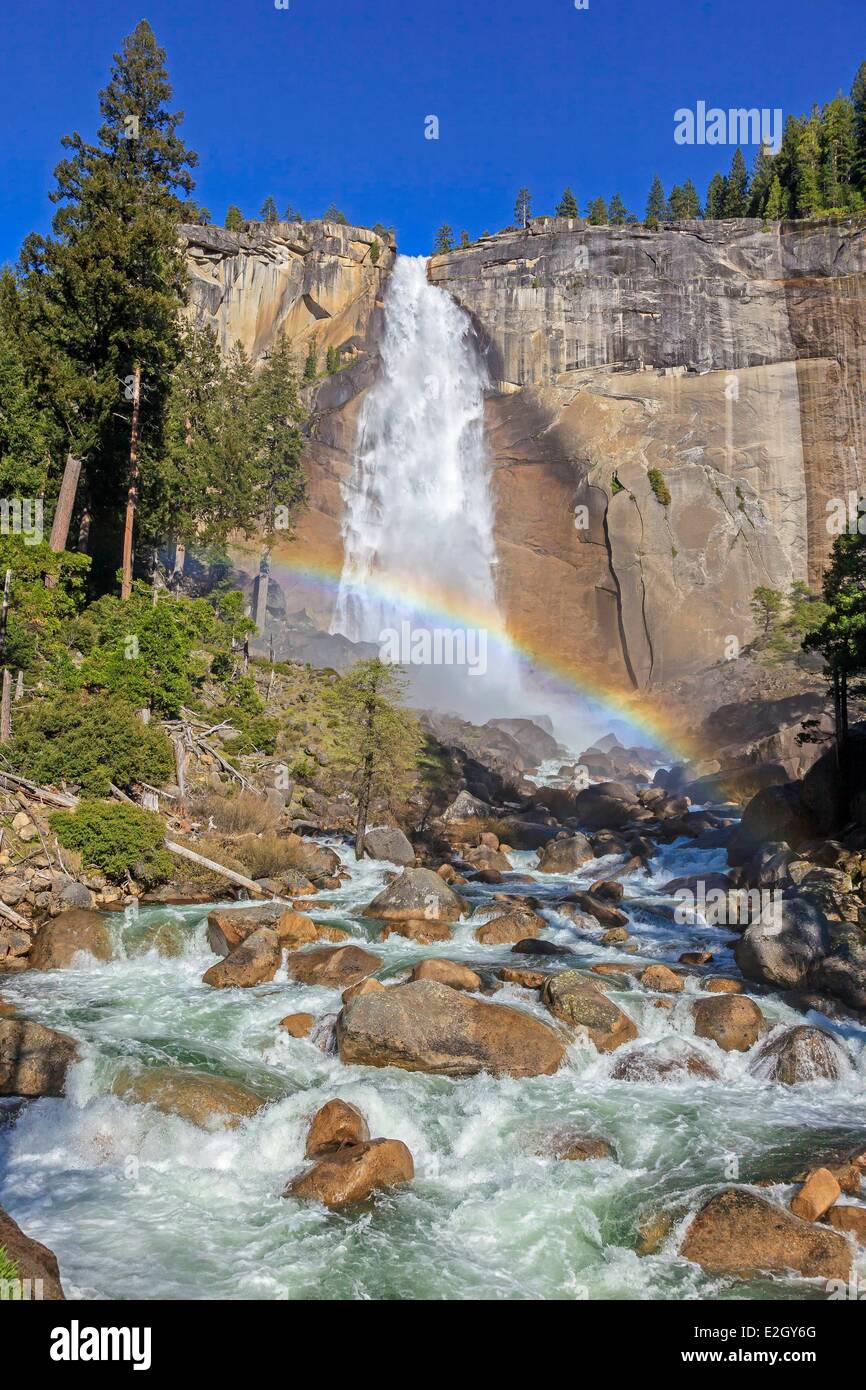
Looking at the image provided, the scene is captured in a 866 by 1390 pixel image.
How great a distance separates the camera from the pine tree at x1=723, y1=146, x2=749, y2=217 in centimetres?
7356

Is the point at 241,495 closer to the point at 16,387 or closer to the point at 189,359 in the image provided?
the point at 189,359

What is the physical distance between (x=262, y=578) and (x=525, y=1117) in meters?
42.0

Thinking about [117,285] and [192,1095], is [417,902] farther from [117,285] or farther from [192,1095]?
[117,285]

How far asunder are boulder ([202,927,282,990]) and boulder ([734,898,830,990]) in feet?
31.2

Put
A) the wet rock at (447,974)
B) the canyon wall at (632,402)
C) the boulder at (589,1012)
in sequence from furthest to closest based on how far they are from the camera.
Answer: the canyon wall at (632,402)
the wet rock at (447,974)
the boulder at (589,1012)

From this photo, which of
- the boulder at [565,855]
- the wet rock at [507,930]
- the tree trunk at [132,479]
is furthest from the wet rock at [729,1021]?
the tree trunk at [132,479]

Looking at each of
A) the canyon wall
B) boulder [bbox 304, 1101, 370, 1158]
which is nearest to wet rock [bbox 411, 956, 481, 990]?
boulder [bbox 304, 1101, 370, 1158]

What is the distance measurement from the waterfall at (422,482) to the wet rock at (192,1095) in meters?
53.8

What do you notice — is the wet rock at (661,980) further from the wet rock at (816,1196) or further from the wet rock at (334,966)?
the wet rock at (816,1196)

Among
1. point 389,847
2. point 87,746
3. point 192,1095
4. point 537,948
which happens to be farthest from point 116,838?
point 192,1095

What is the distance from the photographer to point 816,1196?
10.0 meters

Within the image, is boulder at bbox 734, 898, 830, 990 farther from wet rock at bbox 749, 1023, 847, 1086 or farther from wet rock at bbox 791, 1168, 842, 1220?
wet rock at bbox 791, 1168, 842, 1220

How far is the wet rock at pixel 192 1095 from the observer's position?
11.6m

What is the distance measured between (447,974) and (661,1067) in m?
4.18
